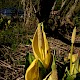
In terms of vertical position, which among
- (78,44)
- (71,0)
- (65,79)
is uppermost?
(71,0)

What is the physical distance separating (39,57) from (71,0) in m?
1.29

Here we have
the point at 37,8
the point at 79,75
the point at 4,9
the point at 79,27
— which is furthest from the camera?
the point at 4,9

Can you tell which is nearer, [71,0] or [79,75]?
[79,75]

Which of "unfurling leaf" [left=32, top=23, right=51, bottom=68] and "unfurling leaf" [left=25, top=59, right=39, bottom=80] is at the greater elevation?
"unfurling leaf" [left=32, top=23, right=51, bottom=68]

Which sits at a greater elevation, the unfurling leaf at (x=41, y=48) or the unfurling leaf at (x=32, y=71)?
the unfurling leaf at (x=41, y=48)

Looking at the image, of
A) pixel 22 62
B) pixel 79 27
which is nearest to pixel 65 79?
pixel 22 62

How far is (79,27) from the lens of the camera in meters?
2.52

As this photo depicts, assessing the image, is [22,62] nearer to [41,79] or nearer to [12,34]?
[12,34]

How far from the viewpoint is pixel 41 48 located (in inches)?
33.9

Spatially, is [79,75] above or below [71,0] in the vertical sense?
below

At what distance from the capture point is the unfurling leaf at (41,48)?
2.78ft

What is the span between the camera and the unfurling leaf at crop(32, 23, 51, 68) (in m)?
0.85

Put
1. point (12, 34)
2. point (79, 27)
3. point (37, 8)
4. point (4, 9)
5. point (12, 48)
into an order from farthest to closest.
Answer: point (4, 9), point (79, 27), point (37, 8), point (12, 34), point (12, 48)

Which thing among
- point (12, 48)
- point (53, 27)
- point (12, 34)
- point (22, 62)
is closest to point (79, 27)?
point (53, 27)
